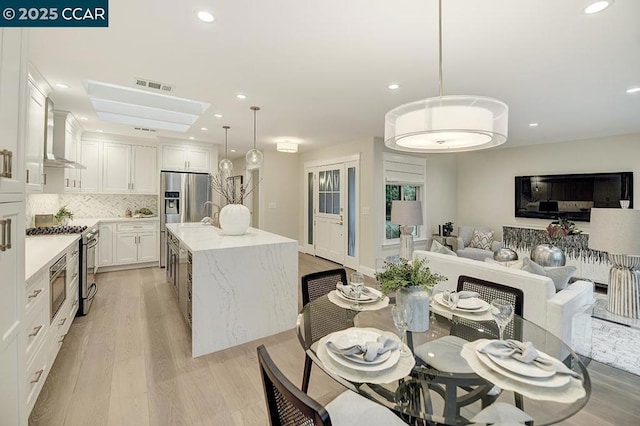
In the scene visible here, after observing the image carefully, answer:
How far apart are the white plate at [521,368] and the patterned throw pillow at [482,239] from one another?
529cm

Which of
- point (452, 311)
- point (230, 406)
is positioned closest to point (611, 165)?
point (452, 311)

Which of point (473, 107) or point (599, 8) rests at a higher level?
point (599, 8)

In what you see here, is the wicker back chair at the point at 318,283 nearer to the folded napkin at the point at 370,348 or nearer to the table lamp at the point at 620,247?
the folded napkin at the point at 370,348

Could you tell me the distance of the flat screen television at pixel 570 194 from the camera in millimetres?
4906

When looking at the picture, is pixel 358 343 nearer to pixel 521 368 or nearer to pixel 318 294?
pixel 521 368

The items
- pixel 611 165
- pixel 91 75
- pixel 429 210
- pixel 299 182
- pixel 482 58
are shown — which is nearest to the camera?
pixel 482 58

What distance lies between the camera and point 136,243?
215 inches

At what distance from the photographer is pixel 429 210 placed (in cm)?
661

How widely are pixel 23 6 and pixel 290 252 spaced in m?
2.53

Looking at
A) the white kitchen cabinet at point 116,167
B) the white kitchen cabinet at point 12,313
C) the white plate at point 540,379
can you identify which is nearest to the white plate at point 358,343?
the white plate at point 540,379

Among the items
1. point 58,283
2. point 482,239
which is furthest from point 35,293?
point 482,239

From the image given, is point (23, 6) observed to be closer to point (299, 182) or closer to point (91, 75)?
point (91, 75)

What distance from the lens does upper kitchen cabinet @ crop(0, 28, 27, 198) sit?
1134mm

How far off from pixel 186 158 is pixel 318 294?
4.96 meters
